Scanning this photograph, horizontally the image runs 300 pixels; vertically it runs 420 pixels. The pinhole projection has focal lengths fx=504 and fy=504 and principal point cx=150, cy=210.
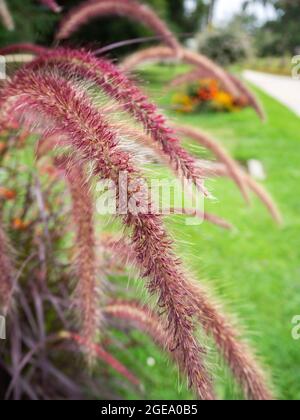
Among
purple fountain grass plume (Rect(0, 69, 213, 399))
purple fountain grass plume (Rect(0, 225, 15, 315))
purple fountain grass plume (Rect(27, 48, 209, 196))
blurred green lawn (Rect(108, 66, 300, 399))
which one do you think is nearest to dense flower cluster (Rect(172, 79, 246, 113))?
blurred green lawn (Rect(108, 66, 300, 399))

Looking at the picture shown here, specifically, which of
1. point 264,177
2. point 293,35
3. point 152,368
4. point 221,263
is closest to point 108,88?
point 152,368

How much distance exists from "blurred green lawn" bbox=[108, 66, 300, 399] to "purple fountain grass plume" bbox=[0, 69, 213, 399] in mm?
78

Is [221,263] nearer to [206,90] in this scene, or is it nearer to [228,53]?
[206,90]

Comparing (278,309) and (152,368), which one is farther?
(278,309)

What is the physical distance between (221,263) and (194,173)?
2.99 metres

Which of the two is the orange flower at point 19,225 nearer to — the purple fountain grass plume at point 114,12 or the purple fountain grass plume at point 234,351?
the purple fountain grass plume at point 114,12

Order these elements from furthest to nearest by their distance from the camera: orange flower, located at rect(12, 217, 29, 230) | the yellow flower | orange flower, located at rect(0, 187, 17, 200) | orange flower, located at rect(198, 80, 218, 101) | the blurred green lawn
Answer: orange flower, located at rect(198, 80, 218, 101) → the yellow flower → orange flower, located at rect(12, 217, 29, 230) → orange flower, located at rect(0, 187, 17, 200) → the blurred green lawn

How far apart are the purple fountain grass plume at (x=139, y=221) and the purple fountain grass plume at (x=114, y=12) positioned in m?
1.08

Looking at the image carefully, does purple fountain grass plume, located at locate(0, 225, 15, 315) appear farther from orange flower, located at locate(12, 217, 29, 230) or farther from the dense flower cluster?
the dense flower cluster

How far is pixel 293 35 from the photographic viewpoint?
19.8 metres

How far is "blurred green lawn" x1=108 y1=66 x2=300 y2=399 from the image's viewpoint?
175cm

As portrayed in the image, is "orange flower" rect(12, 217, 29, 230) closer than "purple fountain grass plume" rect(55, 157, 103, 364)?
No

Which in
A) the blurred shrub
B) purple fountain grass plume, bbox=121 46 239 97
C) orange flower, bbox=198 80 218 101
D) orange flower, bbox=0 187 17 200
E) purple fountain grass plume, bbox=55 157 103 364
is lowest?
purple fountain grass plume, bbox=55 157 103 364

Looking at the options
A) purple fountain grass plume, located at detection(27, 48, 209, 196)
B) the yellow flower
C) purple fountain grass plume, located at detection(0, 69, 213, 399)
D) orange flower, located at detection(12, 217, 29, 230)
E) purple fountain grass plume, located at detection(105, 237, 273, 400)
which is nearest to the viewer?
purple fountain grass plume, located at detection(0, 69, 213, 399)
